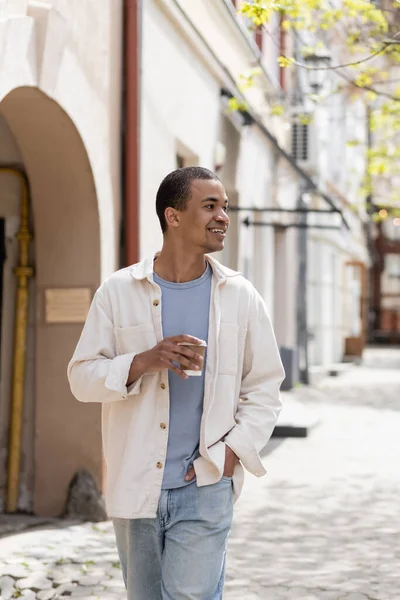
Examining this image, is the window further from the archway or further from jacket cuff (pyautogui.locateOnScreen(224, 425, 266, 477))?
jacket cuff (pyautogui.locateOnScreen(224, 425, 266, 477))

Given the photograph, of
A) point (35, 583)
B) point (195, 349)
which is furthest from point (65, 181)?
point (195, 349)

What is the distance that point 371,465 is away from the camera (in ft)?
32.1

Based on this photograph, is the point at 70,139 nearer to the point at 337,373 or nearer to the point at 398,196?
the point at 337,373

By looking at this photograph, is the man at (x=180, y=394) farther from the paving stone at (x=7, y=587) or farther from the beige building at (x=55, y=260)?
the beige building at (x=55, y=260)

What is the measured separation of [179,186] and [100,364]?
609 mm

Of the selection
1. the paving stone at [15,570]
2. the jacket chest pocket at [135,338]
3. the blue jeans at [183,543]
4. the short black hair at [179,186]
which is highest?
the short black hair at [179,186]

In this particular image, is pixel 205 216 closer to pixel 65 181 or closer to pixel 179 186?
pixel 179 186

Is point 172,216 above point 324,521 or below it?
above

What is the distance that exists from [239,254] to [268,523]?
247 inches

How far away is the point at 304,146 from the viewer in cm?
1881

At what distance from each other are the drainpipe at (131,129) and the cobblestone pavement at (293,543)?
2.08 m

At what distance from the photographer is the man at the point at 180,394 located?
3.18 meters

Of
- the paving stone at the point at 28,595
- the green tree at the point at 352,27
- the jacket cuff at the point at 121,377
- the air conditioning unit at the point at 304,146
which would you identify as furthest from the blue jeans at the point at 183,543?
the air conditioning unit at the point at 304,146

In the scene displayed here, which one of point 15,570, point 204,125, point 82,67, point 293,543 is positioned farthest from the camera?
point 204,125
